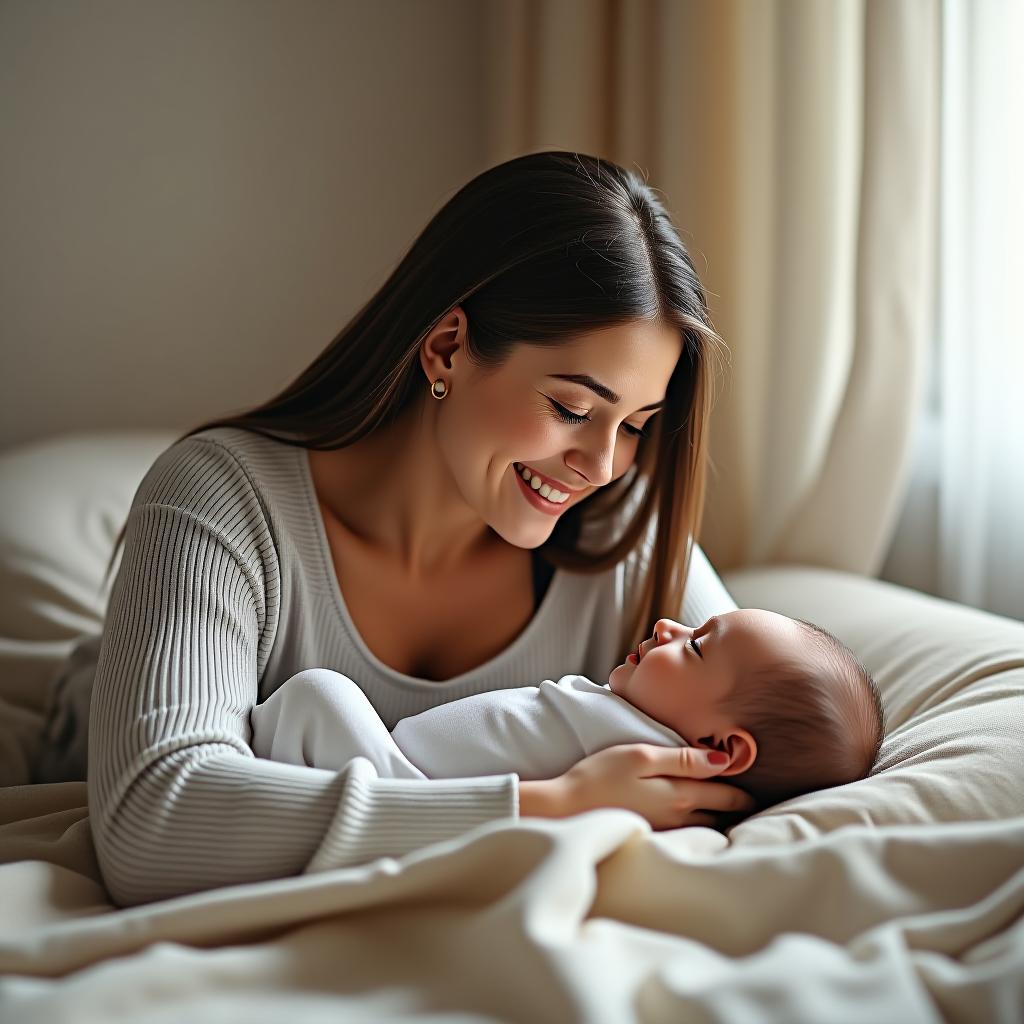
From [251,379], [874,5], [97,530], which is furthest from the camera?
[251,379]

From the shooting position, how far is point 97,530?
2305 mm

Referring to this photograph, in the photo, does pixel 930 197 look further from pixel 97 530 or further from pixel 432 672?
pixel 97 530

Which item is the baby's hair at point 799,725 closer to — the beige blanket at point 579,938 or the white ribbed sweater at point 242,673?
the beige blanket at point 579,938

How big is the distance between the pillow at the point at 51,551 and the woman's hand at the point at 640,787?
3.71ft

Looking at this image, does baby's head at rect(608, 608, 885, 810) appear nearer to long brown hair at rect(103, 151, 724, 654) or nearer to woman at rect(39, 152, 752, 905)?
woman at rect(39, 152, 752, 905)

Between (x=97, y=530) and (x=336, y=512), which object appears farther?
(x=97, y=530)

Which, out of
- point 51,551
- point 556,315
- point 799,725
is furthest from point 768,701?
point 51,551

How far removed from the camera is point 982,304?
6.93ft

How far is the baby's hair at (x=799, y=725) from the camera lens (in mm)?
1231

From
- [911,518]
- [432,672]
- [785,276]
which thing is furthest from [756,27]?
[432,672]

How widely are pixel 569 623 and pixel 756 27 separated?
1.48 meters

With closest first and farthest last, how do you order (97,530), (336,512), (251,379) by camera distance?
1. (336,512)
2. (97,530)
3. (251,379)

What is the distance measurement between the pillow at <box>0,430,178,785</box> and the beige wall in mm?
647

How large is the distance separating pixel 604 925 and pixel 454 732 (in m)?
0.41
